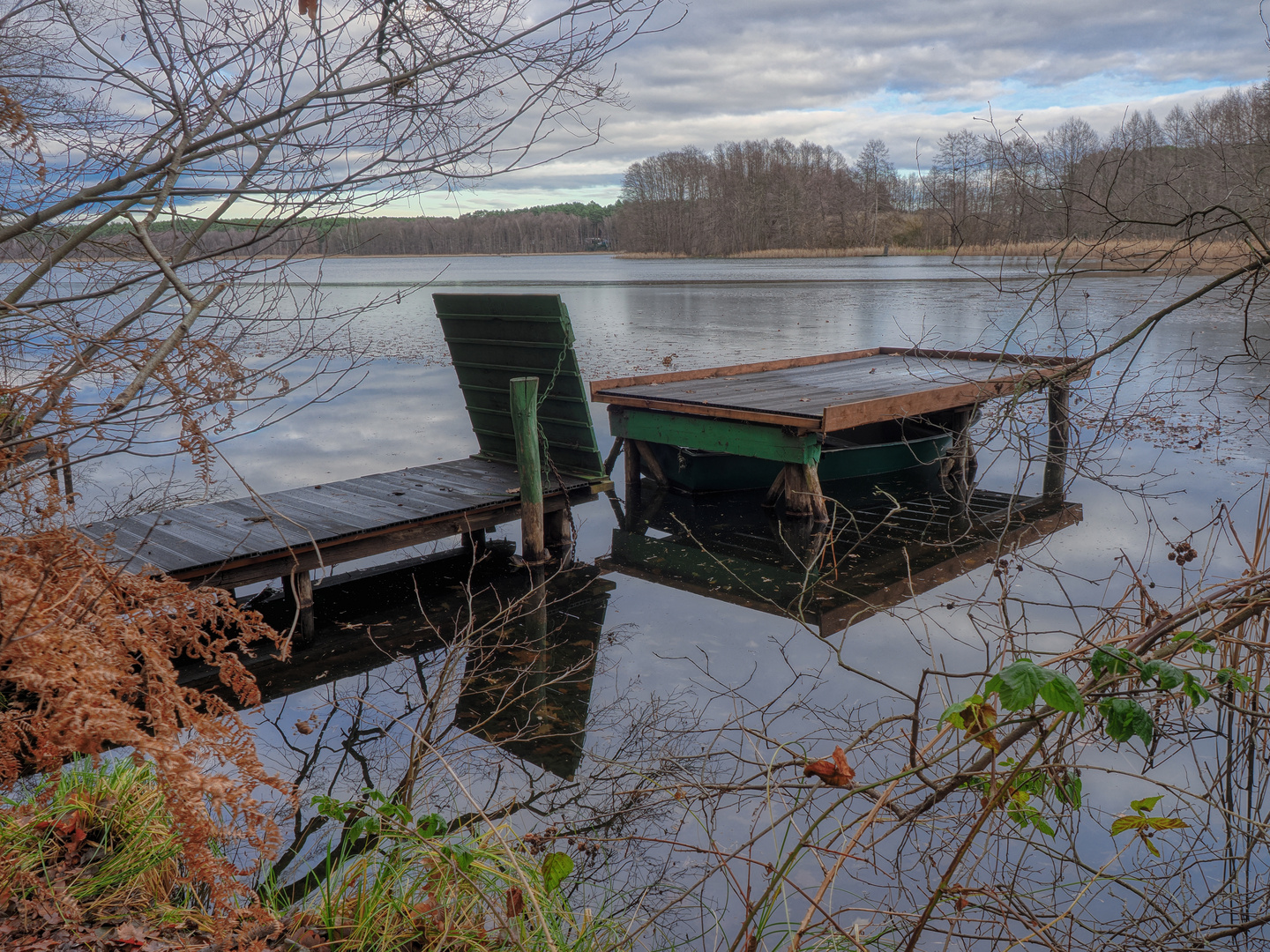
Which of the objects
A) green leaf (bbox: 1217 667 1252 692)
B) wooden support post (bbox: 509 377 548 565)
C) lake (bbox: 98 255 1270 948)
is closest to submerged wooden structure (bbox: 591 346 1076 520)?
lake (bbox: 98 255 1270 948)

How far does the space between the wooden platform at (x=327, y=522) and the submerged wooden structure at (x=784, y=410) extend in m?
1.49

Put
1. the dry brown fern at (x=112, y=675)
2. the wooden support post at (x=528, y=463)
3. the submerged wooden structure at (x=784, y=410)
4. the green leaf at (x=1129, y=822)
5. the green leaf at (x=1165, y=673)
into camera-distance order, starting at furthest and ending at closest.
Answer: the submerged wooden structure at (x=784, y=410) < the wooden support post at (x=528, y=463) < the green leaf at (x=1129, y=822) < the green leaf at (x=1165, y=673) < the dry brown fern at (x=112, y=675)

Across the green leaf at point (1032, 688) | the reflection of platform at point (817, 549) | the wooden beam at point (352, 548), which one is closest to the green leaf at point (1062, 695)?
the green leaf at point (1032, 688)

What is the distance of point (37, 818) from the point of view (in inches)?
126

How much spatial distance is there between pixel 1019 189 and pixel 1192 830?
2.84m

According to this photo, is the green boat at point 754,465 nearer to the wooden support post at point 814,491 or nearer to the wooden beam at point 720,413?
the wooden beam at point 720,413

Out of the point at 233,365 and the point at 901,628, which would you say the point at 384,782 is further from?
the point at 901,628

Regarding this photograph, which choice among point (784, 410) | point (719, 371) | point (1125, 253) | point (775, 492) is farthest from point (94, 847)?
point (719, 371)

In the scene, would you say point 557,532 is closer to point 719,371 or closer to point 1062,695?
point 719,371

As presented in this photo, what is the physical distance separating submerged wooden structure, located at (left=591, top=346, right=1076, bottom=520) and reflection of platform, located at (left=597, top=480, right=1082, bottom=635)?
0.47m

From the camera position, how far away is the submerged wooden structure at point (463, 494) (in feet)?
20.8

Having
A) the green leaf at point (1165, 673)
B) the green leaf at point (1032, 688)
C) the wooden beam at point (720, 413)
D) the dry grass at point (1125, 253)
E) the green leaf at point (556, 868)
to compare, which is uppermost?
the dry grass at point (1125, 253)

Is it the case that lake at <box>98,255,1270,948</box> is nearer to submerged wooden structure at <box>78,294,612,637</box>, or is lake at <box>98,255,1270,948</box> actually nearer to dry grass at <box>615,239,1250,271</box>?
dry grass at <box>615,239,1250,271</box>

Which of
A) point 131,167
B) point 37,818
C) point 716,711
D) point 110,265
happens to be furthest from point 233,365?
point 716,711
